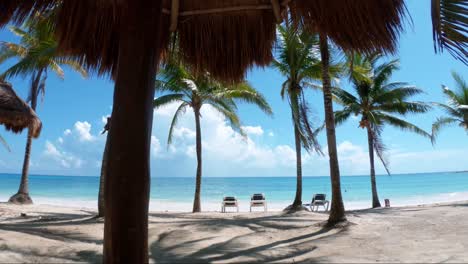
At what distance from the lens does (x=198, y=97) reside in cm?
1380

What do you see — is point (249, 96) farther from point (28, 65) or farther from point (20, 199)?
point (20, 199)

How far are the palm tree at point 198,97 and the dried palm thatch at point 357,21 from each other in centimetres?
951

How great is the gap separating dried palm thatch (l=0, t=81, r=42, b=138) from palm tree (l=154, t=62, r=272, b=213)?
5.12 metres

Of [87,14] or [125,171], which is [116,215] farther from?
[87,14]

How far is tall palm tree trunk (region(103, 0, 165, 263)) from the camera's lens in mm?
1968

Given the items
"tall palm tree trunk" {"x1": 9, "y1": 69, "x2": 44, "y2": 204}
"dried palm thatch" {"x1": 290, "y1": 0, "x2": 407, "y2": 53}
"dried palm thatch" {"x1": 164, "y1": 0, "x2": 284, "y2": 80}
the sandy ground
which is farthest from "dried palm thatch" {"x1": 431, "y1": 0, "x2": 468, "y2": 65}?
"tall palm tree trunk" {"x1": 9, "y1": 69, "x2": 44, "y2": 204}

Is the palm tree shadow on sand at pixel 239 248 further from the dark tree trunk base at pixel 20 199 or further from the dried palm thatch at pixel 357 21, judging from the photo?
the dark tree trunk base at pixel 20 199

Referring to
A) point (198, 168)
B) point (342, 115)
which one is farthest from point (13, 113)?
point (342, 115)

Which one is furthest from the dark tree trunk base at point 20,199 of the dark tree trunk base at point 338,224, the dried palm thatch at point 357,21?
the dried palm thatch at point 357,21

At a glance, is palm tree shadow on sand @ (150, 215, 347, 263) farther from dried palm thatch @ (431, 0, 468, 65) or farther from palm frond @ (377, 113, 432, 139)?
palm frond @ (377, 113, 432, 139)

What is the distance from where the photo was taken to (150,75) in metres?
2.16

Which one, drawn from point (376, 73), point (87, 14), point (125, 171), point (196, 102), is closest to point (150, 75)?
point (125, 171)

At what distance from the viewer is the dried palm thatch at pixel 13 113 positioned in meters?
7.85

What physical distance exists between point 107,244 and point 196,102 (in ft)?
39.6
